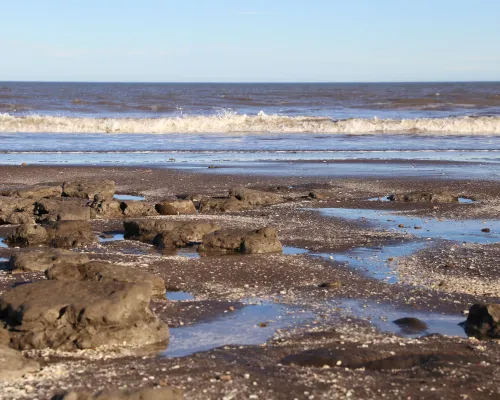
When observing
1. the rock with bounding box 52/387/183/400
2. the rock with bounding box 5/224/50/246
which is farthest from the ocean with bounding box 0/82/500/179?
the rock with bounding box 52/387/183/400

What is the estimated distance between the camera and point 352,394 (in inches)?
227

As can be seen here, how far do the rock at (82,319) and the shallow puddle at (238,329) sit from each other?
0.82ft

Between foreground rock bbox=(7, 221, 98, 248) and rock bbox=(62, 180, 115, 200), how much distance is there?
347 cm

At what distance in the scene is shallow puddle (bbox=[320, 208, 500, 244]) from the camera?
12.2 metres

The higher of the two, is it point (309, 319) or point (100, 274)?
point (100, 274)

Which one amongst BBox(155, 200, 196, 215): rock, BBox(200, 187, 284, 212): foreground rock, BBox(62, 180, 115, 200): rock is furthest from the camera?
BBox(62, 180, 115, 200): rock

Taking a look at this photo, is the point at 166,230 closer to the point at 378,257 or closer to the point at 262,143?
the point at 378,257

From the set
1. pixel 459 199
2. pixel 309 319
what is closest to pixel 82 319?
pixel 309 319

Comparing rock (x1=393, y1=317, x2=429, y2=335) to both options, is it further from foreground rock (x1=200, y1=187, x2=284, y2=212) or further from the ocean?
the ocean

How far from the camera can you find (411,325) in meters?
7.61

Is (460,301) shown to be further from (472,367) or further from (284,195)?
(284,195)

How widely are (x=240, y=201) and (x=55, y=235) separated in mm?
4283

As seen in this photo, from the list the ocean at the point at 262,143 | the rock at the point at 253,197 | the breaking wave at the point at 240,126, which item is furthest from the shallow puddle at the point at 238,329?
the breaking wave at the point at 240,126

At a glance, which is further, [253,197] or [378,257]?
[253,197]
